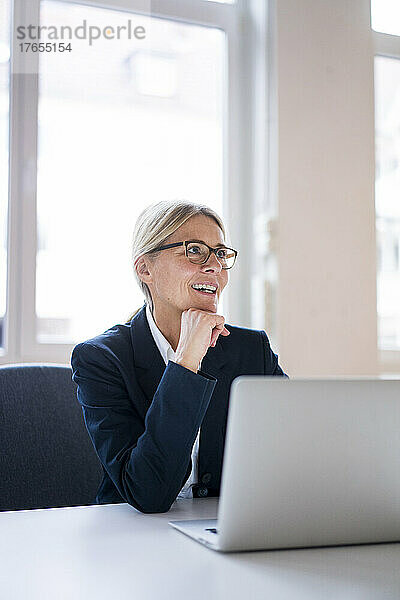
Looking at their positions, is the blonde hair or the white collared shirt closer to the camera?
the white collared shirt

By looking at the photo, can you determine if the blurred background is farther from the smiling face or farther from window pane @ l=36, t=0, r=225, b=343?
the smiling face

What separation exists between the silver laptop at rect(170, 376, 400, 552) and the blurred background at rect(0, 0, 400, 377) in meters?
1.80

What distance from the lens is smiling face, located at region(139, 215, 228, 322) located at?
158cm

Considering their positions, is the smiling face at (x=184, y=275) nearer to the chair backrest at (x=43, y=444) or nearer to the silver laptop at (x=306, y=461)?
the chair backrest at (x=43, y=444)

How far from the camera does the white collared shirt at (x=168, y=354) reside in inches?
56.6

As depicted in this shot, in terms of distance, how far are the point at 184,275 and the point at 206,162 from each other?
1377mm

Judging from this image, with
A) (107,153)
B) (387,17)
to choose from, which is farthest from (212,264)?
(387,17)

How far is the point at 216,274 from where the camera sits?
1586 millimetres

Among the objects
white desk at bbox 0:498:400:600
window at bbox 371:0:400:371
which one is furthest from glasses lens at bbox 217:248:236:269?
window at bbox 371:0:400:371

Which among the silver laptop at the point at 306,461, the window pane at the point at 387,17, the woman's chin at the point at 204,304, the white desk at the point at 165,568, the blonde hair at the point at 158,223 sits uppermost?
the window pane at the point at 387,17

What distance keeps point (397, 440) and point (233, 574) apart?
25 cm

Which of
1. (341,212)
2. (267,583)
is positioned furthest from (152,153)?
(267,583)

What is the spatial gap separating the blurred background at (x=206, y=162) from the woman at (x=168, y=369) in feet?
3.27

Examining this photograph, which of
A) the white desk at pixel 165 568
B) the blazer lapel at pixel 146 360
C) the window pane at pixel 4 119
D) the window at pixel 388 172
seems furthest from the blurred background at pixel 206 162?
the white desk at pixel 165 568
